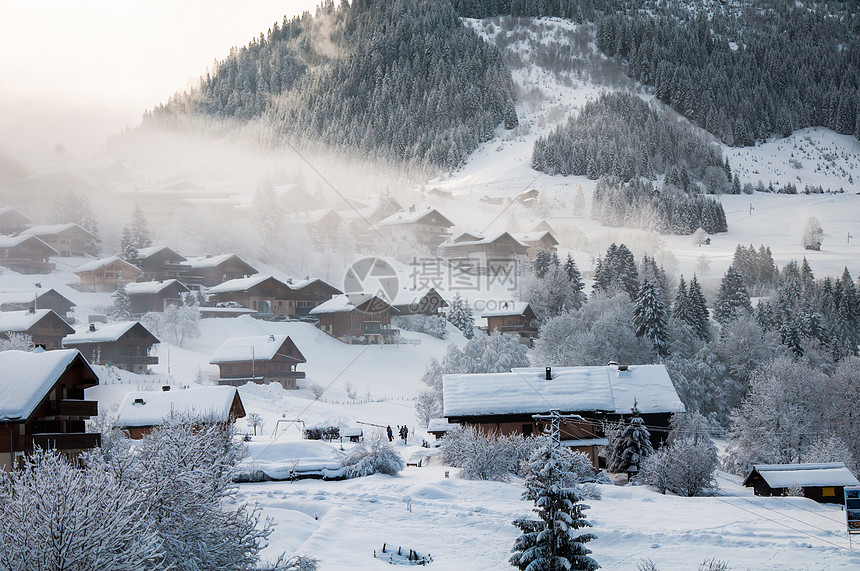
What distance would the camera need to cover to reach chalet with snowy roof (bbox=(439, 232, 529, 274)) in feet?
360

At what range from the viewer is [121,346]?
63.8 metres

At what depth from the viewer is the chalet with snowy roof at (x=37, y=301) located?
7380 cm

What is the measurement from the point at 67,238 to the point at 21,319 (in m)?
41.2

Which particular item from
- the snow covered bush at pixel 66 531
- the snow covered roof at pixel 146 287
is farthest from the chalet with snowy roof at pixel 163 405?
the snow covered roof at pixel 146 287

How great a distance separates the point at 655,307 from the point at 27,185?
112m

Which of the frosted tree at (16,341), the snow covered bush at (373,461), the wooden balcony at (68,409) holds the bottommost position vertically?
the snow covered bush at (373,461)

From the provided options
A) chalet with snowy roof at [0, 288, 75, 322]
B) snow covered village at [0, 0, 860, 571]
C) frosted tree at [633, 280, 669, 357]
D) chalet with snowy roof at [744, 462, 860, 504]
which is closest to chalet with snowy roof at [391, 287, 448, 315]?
snow covered village at [0, 0, 860, 571]

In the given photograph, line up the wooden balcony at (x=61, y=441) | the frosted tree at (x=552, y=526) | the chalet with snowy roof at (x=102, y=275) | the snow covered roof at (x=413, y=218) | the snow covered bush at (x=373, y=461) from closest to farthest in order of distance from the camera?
the frosted tree at (x=552, y=526), the wooden balcony at (x=61, y=441), the snow covered bush at (x=373, y=461), the chalet with snowy roof at (x=102, y=275), the snow covered roof at (x=413, y=218)

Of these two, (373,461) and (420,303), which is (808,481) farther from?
(420,303)

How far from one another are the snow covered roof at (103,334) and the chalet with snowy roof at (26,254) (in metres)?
30.8

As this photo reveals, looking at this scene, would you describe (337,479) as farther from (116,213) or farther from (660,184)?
(660,184)

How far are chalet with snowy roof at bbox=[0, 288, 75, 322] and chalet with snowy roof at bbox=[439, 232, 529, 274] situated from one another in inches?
2075

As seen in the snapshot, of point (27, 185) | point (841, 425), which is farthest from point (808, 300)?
point (27, 185)

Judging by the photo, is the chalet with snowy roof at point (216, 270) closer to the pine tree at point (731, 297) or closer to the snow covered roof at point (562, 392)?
the pine tree at point (731, 297)
